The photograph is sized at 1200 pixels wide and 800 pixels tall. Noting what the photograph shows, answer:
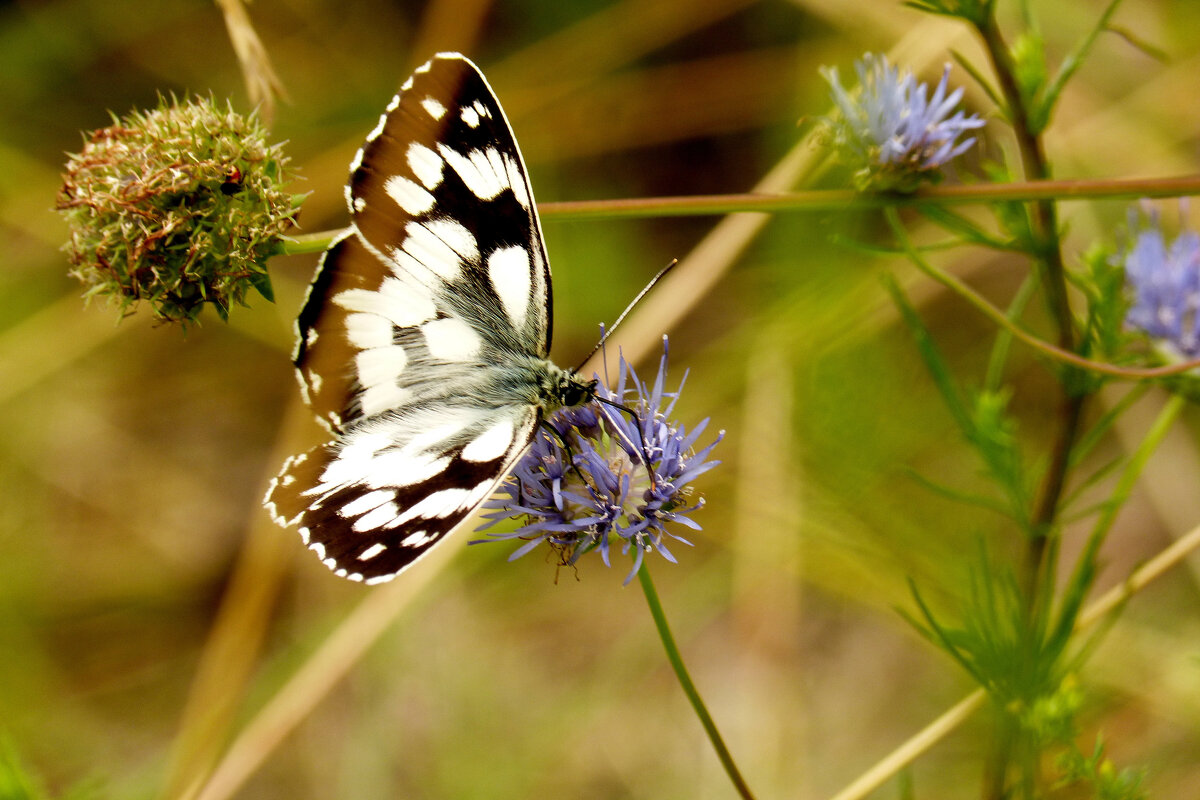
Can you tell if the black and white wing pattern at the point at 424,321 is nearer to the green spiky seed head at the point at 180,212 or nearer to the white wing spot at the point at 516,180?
the white wing spot at the point at 516,180

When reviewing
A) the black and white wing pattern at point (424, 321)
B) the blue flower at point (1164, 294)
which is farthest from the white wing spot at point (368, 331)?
the blue flower at point (1164, 294)

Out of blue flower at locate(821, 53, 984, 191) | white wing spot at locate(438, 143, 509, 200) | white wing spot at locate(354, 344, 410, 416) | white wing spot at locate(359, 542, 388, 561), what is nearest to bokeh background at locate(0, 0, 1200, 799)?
blue flower at locate(821, 53, 984, 191)

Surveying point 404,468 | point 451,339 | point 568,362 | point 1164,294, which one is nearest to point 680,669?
point 404,468

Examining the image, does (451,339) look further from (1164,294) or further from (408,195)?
(1164,294)

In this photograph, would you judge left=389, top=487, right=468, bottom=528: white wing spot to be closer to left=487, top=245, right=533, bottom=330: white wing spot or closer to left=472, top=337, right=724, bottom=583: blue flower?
left=472, top=337, right=724, bottom=583: blue flower

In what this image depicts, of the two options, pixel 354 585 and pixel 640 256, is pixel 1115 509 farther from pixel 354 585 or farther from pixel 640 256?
pixel 354 585
